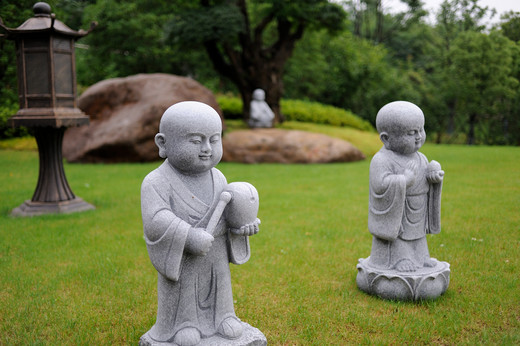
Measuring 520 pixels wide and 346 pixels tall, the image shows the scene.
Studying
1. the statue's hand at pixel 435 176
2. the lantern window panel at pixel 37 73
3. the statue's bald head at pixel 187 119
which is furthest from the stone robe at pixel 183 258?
the lantern window panel at pixel 37 73

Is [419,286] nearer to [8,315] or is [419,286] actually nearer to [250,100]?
[8,315]

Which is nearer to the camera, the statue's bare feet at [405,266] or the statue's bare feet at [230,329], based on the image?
the statue's bare feet at [230,329]

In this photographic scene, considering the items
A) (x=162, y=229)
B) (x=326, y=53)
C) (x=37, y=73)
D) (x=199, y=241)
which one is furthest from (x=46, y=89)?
(x=326, y=53)

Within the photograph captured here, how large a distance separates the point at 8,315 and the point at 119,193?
5552 mm

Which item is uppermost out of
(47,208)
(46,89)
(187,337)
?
(46,89)

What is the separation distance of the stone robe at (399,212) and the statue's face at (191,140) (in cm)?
212

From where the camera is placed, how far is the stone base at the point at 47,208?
820 cm

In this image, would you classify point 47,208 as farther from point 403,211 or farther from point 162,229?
point 403,211

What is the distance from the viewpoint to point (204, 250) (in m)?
3.20

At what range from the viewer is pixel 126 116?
14203 mm

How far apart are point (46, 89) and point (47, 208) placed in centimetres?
216

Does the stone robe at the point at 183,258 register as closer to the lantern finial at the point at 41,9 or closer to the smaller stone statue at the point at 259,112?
the lantern finial at the point at 41,9

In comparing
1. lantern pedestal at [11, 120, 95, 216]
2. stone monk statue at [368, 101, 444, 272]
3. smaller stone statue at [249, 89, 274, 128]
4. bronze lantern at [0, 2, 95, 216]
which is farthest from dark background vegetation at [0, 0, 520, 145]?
stone monk statue at [368, 101, 444, 272]

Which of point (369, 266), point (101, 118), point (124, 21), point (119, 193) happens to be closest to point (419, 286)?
point (369, 266)
